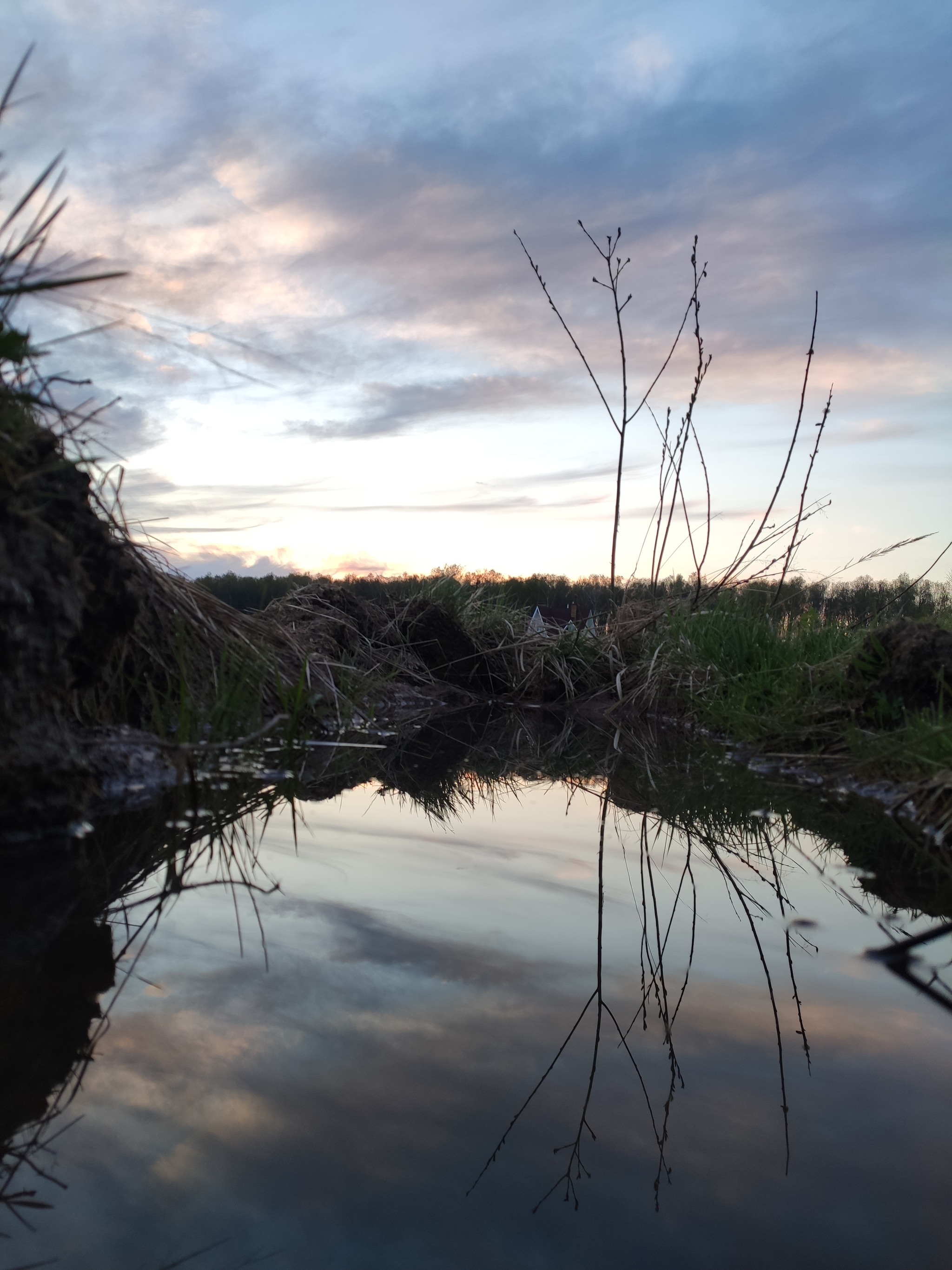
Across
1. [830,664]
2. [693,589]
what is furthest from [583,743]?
[693,589]

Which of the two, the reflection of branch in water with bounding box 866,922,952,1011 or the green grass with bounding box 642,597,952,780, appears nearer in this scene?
the reflection of branch in water with bounding box 866,922,952,1011

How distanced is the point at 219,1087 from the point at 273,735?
2109 mm

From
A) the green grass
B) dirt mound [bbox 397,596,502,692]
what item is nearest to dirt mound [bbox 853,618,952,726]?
the green grass

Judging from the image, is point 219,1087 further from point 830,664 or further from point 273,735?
point 830,664

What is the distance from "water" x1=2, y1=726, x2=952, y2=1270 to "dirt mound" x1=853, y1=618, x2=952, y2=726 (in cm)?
170

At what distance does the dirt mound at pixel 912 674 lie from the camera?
2.92 meters

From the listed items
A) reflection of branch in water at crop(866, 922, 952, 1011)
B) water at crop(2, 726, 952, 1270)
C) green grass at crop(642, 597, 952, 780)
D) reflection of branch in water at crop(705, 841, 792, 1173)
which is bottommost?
water at crop(2, 726, 952, 1270)

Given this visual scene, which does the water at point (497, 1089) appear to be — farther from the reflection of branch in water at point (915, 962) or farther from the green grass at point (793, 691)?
the green grass at point (793, 691)

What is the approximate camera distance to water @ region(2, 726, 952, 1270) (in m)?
0.65

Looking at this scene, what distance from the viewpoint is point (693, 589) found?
18.6 ft

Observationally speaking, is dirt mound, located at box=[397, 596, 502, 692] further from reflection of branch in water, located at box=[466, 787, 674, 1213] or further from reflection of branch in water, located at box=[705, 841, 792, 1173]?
reflection of branch in water, located at box=[466, 787, 674, 1213]

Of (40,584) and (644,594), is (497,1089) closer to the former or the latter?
(40,584)

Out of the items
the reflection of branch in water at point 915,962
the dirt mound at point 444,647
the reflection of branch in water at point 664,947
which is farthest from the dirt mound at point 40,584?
the dirt mound at point 444,647

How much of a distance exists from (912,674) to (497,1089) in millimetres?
2639
